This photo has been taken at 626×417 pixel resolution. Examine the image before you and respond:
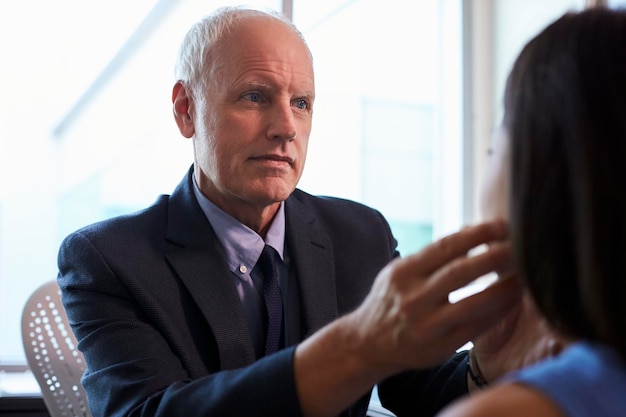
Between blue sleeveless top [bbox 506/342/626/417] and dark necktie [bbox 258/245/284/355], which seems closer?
blue sleeveless top [bbox 506/342/626/417]

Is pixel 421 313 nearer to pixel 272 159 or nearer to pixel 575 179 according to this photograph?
pixel 575 179

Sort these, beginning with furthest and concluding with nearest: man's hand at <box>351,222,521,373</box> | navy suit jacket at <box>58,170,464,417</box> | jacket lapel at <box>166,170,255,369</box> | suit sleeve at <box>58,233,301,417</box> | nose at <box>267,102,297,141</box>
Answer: nose at <box>267,102,297,141</box> < jacket lapel at <box>166,170,255,369</box> < navy suit jacket at <box>58,170,464,417</box> < suit sleeve at <box>58,233,301,417</box> < man's hand at <box>351,222,521,373</box>

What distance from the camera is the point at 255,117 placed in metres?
1.59

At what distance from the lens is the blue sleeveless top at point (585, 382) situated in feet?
1.92

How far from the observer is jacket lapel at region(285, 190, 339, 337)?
157 centimetres

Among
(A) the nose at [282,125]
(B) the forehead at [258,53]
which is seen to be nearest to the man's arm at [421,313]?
(A) the nose at [282,125]

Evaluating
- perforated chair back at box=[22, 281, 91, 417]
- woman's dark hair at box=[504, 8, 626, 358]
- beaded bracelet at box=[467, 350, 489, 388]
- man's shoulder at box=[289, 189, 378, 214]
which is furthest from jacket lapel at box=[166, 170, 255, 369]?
woman's dark hair at box=[504, 8, 626, 358]

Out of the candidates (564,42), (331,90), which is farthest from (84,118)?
(564,42)

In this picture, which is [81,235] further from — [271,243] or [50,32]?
[50,32]

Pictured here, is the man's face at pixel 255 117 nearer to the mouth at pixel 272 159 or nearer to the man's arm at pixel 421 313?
the mouth at pixel 272 159

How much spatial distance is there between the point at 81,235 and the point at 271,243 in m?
0.39

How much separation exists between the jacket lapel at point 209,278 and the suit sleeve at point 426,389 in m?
0.31

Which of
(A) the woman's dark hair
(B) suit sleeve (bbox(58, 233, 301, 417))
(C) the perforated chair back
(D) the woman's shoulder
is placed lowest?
(C) the perforated chair back

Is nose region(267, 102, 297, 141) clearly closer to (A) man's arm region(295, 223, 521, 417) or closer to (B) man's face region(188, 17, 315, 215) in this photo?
(B) man's face region(188, 17, 315, 215)
